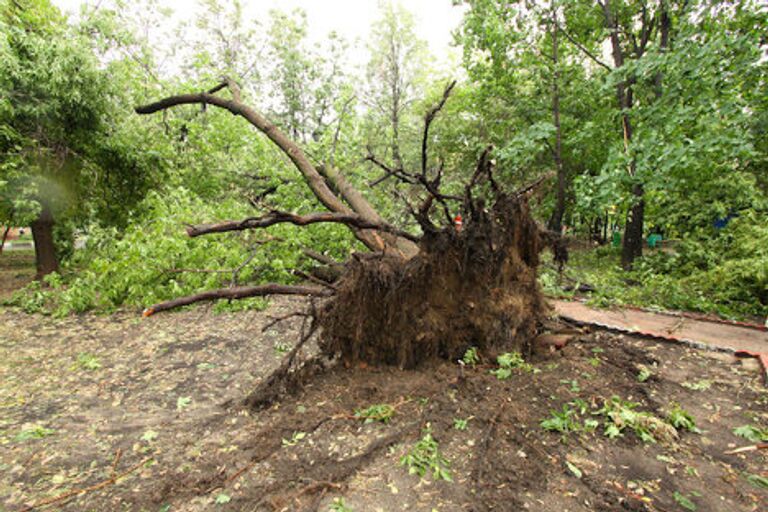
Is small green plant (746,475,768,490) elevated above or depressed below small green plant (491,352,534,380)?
below

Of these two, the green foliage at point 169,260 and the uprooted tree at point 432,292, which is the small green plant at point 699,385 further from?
the green foliage at point 169,260

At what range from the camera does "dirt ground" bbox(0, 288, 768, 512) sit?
78.8 inches

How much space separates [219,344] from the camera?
4.77m

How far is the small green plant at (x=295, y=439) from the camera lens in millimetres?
2514

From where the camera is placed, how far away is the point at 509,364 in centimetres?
319

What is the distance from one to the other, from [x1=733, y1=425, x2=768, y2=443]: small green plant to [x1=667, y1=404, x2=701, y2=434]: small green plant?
0.23 m

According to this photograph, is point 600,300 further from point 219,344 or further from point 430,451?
point 219,344

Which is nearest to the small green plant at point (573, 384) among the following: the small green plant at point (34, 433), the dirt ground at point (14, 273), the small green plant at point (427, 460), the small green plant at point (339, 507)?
the small green plant at point (427, 460)

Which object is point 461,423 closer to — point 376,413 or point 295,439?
point 376,413

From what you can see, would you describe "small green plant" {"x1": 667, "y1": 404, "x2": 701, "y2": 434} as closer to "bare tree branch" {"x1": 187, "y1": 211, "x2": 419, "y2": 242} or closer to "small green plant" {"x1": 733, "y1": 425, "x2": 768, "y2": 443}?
"small green plant" {"x1": 733, "y1": 425, "x2": 768, "y2": 443}

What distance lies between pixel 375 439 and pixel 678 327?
3938mm

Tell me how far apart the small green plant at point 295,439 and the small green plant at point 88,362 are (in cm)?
293

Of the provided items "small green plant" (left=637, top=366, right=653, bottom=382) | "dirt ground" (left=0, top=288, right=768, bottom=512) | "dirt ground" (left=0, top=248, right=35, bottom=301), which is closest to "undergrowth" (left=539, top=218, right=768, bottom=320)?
"small green plant" (left=637, top=366, right=653, bottom=382)


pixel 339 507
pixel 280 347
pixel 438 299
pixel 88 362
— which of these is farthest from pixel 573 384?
pixel 88 362
